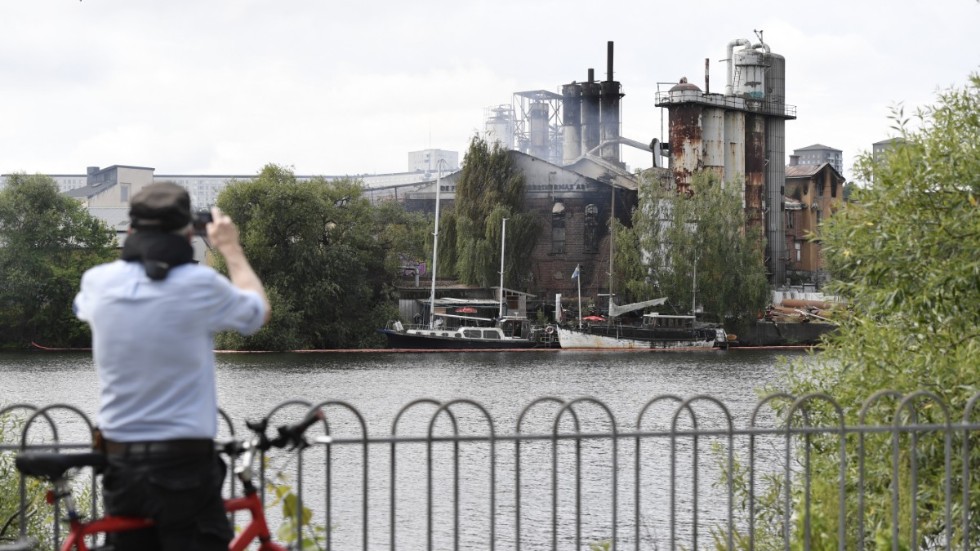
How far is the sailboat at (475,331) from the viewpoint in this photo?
68438 millimetres

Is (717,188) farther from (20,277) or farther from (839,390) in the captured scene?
(839,390)

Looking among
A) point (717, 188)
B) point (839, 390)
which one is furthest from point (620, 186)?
point (839, 390)

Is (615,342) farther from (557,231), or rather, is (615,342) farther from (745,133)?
(745,133)

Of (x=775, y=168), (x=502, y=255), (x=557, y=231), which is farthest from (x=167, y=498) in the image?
(x=775, y=168)

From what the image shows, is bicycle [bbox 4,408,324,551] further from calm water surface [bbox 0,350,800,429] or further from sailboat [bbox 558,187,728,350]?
sailboat [bbox 558,187,728,350]

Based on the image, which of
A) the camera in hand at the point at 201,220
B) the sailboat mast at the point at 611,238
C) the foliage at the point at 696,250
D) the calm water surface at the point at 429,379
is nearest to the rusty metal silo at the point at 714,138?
the foliage at the point at 696,250

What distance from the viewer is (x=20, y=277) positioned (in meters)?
64.1

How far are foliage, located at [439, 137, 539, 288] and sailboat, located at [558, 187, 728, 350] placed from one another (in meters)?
4.27

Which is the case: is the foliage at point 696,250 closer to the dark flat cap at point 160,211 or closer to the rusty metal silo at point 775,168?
the rusty metal silo at point 775,168

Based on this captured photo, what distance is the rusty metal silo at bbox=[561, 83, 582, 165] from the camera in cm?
9694

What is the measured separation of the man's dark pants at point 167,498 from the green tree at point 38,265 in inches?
2527

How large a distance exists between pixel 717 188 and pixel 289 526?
66.0 m

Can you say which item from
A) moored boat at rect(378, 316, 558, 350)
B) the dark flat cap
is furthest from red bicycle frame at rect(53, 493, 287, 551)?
moored boat at rect(378, 316, 558, 350)

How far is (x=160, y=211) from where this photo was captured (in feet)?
13.7
